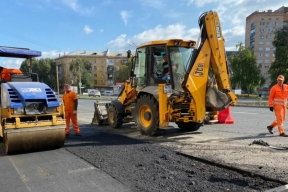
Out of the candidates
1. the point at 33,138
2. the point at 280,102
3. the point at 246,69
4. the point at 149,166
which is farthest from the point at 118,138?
the point at 246,69

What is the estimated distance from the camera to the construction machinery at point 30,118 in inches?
211

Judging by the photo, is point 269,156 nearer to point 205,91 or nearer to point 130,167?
point 205,91

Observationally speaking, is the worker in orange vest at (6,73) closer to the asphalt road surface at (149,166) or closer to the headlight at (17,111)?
the headlight at (17,111)

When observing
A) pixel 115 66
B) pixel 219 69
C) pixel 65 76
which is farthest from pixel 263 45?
pixel 219 69

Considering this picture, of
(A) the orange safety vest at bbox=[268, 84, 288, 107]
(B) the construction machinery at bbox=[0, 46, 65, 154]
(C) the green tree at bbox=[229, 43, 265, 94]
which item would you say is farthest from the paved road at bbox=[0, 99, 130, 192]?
(C) the green tree at bbox=[229, 43, 265, 94]

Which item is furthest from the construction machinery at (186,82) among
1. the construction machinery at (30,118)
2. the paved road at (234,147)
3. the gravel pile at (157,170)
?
the construction machinery at (30,118)

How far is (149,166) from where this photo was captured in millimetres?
4617

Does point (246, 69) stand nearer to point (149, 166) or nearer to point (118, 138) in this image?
point (118, 138)

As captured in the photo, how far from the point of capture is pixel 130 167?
4.59m

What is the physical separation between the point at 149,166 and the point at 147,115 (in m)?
2.80

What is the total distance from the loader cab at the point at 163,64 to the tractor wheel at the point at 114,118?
5.20 ft

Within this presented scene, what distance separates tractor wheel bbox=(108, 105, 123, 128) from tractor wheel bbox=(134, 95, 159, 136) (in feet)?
4.28

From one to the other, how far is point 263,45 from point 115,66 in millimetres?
55550

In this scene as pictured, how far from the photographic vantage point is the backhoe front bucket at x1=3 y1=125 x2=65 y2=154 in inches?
209
